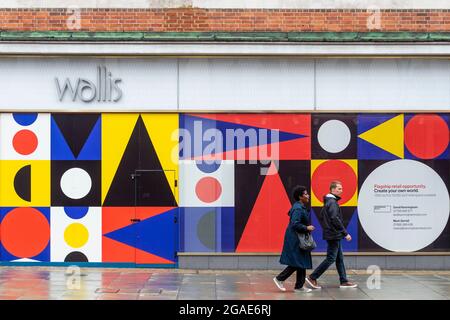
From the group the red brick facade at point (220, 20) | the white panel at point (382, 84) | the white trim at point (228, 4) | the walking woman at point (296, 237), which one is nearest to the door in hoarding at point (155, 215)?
the red brick facade at point (220, 20)

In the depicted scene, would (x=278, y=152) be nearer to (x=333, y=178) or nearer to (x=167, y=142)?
(x=333, y=178)

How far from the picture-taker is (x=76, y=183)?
14328mm

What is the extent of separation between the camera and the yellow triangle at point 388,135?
14.4 metres

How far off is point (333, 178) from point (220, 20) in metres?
3.97

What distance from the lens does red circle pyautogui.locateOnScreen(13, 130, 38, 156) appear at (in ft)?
47.1

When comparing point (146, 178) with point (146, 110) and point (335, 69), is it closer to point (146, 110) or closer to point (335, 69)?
point (146, 110)

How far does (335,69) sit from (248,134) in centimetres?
223

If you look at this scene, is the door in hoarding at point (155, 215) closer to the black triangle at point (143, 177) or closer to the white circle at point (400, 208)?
the black triangle at point (143, 177)

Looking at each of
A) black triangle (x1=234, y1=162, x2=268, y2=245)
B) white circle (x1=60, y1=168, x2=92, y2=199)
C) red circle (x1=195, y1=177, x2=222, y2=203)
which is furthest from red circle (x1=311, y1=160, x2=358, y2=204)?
white circle (x1=60, y1=168, x2=92, y2=199)

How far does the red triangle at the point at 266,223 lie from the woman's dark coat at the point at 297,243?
2.63 metres

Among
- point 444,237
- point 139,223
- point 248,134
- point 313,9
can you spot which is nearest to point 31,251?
point 139,223

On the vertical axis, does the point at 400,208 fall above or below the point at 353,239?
above

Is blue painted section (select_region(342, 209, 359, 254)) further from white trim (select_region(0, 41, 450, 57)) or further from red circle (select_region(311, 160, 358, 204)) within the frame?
white trim (select_region(0, 41, 450, 57))

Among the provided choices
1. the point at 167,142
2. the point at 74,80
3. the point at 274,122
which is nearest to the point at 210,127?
the point at 167,142
